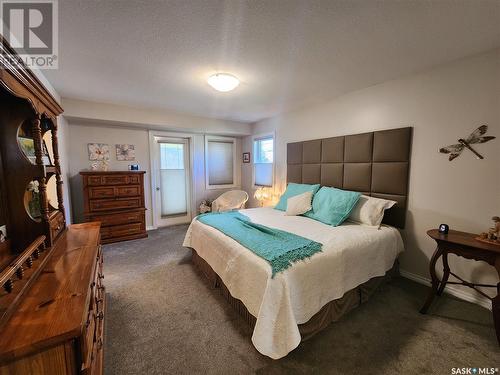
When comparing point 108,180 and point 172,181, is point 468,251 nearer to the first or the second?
point 108,180

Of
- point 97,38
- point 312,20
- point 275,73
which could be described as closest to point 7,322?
point 97,38

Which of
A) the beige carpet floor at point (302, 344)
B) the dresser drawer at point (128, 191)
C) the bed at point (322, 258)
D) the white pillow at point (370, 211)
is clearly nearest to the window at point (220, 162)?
the dresser drawer at point (128, 191)

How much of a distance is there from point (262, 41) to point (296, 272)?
183 centimetres

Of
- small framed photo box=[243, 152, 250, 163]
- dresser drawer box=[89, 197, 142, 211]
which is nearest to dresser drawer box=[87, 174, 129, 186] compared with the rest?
dresser drawer box=[89, 197, 142, 211]

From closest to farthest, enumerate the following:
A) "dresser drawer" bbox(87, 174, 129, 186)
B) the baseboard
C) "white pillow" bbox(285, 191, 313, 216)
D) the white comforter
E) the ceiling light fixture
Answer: the white comforter < the baseboard < the ceiling light fixture < "white pillow" bbox(285, 191, 313, 216) < "dresser drawer" bbox(87, 174, 129, 186)

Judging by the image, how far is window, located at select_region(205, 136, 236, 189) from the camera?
5070 mm

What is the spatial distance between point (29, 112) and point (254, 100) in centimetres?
264

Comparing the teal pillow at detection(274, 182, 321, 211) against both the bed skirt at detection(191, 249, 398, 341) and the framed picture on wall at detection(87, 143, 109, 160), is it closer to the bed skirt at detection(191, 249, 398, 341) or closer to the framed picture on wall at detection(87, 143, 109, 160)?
the bed skirt at detection(191, 249, 398, 341)

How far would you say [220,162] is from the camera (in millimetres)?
5258

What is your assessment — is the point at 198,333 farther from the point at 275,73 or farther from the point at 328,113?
the point at 328,113

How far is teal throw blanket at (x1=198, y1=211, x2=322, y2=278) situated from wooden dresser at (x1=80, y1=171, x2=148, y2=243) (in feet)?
6.75

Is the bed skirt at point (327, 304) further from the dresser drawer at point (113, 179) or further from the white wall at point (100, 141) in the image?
the white wall at point (100, 141)

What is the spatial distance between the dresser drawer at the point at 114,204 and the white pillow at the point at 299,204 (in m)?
2.68

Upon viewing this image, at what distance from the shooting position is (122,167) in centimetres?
411
